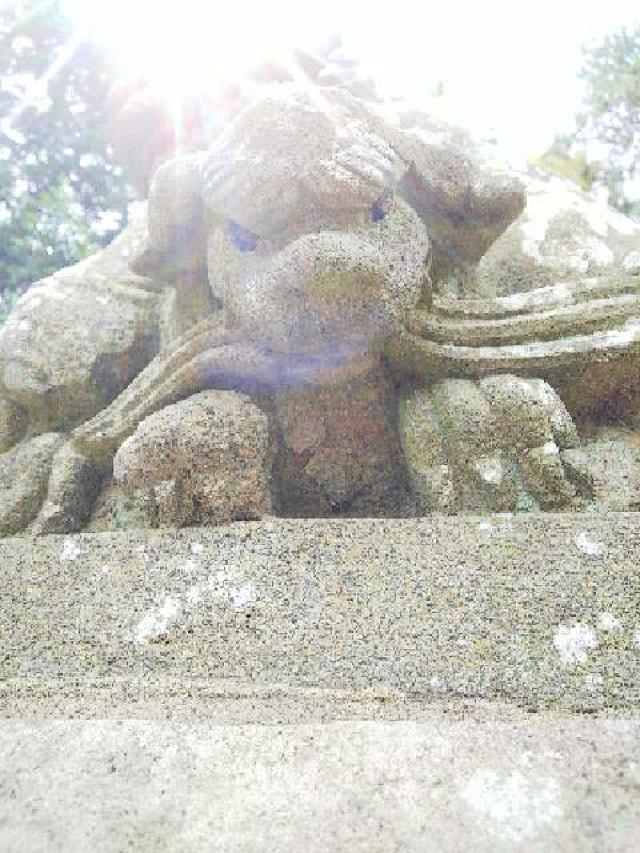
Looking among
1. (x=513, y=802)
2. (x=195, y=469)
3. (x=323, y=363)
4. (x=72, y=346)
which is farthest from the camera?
(x=72, y=346)

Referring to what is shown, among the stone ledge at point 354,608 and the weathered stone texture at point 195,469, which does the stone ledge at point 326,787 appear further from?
the weathered stone texture at point 195,469

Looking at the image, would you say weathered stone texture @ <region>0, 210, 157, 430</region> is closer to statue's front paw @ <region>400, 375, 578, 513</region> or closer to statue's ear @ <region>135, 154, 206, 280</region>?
statue's ear @ <region>135, 154, 206, 280</region>

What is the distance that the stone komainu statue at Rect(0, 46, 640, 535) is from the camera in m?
1.78

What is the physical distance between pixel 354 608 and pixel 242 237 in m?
1.03

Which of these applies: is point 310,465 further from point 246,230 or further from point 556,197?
point 556,197

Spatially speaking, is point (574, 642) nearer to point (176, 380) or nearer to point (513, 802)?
point (513, 802)

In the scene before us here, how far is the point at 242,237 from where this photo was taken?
208 cm

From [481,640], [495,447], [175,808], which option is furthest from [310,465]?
[175,808]

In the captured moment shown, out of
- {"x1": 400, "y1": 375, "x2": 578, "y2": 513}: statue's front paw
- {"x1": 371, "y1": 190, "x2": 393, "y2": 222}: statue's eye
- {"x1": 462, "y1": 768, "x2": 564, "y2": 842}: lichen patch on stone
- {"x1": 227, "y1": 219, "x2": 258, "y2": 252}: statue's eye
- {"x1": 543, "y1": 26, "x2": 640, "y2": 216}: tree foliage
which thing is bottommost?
{"x1": 543, "y1": 26, "x2": 640, "y2": 216}: tree foliage

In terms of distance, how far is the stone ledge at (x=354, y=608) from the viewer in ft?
4.44

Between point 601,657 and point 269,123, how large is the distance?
1.46 metres

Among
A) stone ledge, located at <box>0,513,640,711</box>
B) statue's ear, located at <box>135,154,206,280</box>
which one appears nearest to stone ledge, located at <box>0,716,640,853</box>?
stone ledge, located at <box>0,513,640,711</box>

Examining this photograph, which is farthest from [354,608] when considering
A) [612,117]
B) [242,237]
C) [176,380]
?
[612,117]

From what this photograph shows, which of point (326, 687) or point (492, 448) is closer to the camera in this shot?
point (326, 687)
